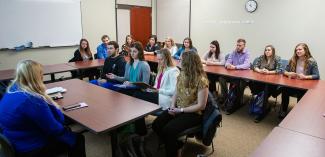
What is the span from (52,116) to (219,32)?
16.7ft

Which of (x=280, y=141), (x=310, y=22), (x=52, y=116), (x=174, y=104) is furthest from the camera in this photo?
(x=310, y=22)

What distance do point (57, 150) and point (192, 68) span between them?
1.34 m

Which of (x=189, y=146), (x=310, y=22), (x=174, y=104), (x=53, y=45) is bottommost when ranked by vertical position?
(x=189, y=146)

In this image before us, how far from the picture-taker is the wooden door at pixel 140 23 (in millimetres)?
7094

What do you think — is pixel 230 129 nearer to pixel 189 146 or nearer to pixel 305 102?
pixel 189 146

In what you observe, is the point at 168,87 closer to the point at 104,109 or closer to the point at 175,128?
the point at 175,128

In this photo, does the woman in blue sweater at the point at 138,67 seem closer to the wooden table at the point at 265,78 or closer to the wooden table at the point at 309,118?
the wooden table at the point at 265,78

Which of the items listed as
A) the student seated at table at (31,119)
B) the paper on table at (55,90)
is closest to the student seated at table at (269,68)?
the paper on table at (55,90)

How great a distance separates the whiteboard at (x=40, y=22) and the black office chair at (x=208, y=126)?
453cm

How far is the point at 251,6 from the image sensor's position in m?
5.45

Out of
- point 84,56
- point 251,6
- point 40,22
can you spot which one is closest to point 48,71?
point 84,56

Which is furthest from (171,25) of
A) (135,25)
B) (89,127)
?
(89,127)

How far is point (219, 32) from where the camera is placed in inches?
241

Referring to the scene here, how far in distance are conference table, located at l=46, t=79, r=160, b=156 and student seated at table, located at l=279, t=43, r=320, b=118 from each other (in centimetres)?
228
